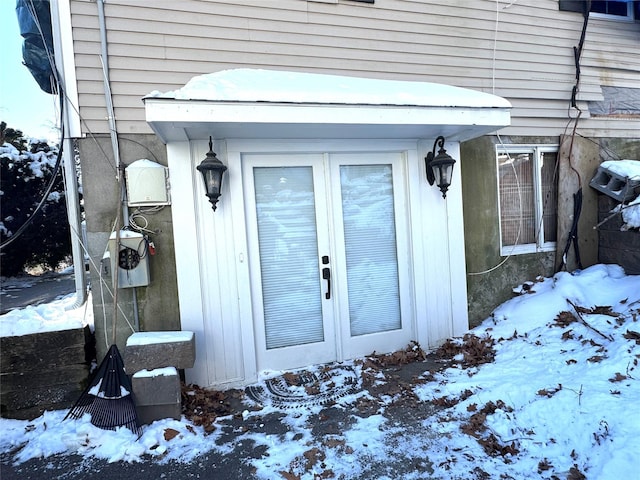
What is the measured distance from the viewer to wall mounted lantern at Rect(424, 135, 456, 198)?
4.01m

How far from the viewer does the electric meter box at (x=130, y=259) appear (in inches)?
130

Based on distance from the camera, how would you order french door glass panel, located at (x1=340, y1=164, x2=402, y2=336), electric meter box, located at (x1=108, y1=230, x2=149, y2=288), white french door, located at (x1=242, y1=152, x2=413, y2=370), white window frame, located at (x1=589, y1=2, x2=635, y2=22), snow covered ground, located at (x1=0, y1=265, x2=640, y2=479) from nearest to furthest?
snow covered ground, located at (x1=0, y1=265, x2=640, y2=479) → electric meter box, located at (x1=108, y1=230, x2=149, y2=288) → white french door, located at (x1=242, y1=152, x2=413, y2=370) → french door glass panel, located at (x1=340, y1=164, x2=402, y2=336) → white window frame, located at (x1=589, y1=2, x2=635, y2=22)

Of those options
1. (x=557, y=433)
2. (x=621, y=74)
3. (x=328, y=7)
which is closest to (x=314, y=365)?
(x=557, y=433)

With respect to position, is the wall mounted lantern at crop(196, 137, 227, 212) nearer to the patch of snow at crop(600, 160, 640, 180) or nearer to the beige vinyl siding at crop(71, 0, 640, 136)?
the beige vinyl siding at crop(71, 0, 640, 136)

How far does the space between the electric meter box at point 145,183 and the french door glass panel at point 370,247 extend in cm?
183

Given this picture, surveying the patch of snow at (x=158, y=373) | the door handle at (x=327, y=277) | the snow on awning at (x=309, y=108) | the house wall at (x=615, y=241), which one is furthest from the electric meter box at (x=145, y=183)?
the house wall at (x=615, y=241)

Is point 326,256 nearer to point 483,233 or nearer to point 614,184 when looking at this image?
point 483,233

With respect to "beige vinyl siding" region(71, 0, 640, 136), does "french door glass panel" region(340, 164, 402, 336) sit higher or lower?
lower

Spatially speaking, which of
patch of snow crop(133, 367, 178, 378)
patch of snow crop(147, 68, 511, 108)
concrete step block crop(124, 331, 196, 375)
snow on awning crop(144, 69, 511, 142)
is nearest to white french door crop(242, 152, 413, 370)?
snow on awning crop(144, 69, 511, 142)

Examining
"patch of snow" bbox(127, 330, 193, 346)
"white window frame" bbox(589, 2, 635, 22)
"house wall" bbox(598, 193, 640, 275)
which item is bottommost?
"patch of snow" bbox(127, 330, 193, 346)

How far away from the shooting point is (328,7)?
159 inches

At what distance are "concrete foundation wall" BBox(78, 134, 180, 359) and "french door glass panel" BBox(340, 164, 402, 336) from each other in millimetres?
1844

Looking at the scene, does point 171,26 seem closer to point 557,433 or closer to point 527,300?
point 557,433

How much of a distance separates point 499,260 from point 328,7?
3.63m
